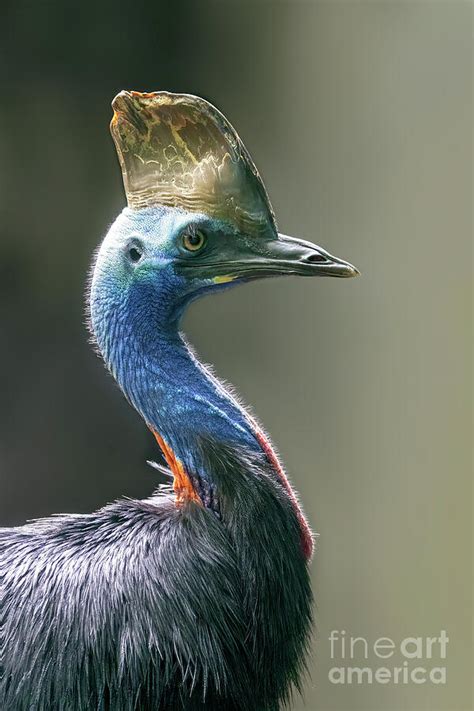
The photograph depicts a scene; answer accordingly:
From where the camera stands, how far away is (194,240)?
3.26 feet

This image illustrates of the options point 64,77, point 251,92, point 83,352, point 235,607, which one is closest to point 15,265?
point 83,352

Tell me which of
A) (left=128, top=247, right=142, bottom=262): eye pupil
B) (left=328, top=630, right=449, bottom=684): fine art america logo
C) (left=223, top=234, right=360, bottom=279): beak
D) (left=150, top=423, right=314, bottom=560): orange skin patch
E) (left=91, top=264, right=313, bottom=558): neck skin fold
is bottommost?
(left=328, top=630, right=449, bottom=684): fine art america logo

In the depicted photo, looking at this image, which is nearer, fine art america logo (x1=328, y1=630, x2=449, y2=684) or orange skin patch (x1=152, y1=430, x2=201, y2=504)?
orange skin patch (x1=152, y1=430, x2=201, y2=504)

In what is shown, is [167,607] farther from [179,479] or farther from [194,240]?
[194,240]

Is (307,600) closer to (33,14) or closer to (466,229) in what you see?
(466,229)

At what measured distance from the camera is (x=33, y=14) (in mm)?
1862

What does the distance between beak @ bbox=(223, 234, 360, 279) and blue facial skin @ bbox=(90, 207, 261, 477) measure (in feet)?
0.13

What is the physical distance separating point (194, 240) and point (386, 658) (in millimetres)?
1105

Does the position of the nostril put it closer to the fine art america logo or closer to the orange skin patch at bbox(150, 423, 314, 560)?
the orange skin patch at bbox(150, 423, 314, 560)

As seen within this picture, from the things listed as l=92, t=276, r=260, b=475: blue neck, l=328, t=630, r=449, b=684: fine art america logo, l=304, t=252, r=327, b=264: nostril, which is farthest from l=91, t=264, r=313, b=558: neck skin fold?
l=328, t=630, r=449, b=684: fine art america logo

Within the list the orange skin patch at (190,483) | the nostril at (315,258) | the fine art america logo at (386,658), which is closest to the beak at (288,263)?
the nostril at (315,258)

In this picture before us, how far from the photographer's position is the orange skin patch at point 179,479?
3.36 feet

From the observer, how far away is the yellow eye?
0.99m

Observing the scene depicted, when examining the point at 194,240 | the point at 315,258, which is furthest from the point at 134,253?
the point at 315,258
